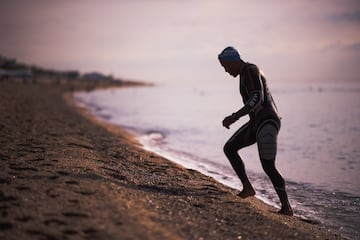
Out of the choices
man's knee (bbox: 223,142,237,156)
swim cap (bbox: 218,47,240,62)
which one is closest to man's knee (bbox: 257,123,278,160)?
man's knee (bbox: 223,142,237,156)

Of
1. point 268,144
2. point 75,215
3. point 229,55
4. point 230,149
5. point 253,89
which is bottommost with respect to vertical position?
point 75,215

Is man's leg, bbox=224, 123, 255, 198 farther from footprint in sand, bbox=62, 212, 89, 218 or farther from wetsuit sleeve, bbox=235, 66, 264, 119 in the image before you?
footprint in sand, bbox=62, 212, 89, 218

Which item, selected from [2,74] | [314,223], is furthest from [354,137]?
[2,74]

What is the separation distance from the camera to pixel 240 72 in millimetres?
5477

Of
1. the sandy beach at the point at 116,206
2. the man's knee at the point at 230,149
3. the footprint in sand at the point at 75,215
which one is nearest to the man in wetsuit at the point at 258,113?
the man's knee at the point at 230,149

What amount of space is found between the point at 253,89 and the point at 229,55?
0.70 m

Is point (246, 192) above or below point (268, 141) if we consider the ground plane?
below

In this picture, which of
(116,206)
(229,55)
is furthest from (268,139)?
(116,206)

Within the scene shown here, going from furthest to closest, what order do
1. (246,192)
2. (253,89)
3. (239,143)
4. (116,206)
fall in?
(246,192), (239,143), (253,89), (116,206)

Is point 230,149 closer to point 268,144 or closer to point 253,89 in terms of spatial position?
point 268,144

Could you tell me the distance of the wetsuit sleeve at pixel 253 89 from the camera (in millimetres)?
5176

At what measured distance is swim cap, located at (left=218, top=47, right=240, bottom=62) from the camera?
548cm

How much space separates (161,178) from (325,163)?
6.47 m

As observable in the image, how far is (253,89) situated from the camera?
17.1 ft
